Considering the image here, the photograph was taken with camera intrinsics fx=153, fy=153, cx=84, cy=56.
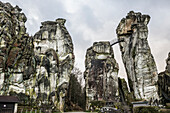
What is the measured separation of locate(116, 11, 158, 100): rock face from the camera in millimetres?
29031

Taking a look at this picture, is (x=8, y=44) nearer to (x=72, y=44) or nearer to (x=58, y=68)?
(x=58, y=68)

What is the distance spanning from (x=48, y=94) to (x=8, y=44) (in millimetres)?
11205

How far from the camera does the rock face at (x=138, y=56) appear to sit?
29.0 metres

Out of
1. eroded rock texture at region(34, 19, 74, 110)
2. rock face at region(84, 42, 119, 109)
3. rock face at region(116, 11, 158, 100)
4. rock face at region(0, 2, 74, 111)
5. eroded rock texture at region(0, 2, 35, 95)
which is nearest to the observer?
eroded rock texture at region(0, 2, 35, 95)

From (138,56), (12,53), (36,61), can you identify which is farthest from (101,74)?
(12,53)

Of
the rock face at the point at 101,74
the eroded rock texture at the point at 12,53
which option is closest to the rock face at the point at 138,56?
the rock face at the point at 101,74

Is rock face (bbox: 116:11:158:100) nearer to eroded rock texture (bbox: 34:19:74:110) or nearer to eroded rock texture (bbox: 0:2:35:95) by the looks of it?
eroded rock texture (bbox: 34:19:74:110)

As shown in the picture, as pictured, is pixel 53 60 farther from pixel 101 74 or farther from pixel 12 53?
pixel 101 74

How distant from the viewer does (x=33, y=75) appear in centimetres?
2688

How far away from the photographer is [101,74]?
30125 millimetres

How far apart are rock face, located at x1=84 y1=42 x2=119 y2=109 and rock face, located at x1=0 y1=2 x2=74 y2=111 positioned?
15.1 feet

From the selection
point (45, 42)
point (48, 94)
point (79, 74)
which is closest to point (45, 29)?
point (45, 42)

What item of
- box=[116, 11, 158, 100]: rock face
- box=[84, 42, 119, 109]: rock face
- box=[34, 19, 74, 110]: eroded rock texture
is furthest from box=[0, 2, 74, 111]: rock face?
box=[116, 11, 158, 100]: rock face

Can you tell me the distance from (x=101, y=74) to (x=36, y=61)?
12.6 metres
